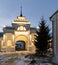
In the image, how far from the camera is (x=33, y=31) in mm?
36688

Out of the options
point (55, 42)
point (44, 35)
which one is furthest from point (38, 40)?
point (55, 42)

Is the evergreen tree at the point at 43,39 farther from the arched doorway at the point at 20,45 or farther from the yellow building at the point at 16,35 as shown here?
the arched doorway at the point at 20,45

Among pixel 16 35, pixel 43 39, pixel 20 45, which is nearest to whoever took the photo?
pixel 43 39

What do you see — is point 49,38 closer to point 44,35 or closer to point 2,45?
point 44,35

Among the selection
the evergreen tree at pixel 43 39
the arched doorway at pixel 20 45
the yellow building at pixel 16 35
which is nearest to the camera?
the evergreen tree at pixel 43 39

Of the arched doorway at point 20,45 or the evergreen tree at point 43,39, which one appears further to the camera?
the arched doorway at point 20,45

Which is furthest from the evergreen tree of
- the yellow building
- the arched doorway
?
the arched doorway

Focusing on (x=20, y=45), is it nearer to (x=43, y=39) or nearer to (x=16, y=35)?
(x=16, y=35)

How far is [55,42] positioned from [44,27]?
23.3 feet

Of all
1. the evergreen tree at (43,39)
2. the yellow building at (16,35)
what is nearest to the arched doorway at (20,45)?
the yellow building at (16,35)

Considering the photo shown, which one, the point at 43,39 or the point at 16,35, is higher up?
the point at 16,35

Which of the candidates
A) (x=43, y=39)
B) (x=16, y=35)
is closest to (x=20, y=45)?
(x=16, y=35)

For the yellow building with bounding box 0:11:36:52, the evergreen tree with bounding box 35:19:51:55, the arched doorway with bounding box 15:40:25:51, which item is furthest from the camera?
the arched doorway with bounding box 15:40:25:51

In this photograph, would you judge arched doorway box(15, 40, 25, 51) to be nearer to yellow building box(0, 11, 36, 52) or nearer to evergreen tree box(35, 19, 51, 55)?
yellow building box(0, 11, 36, 52)
